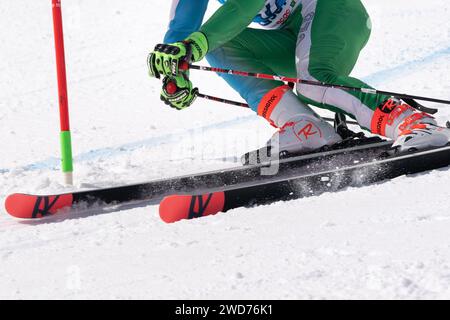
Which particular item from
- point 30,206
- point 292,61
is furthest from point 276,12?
point 30,206

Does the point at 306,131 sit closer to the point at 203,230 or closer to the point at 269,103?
the point at 269,103

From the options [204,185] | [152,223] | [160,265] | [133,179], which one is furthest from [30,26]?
[160,265]

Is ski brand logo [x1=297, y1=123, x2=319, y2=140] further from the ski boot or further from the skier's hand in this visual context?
the skier's hand

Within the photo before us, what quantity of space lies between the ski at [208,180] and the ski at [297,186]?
0.41m

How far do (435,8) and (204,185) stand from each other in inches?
237

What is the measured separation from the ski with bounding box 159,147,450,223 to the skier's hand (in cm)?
78

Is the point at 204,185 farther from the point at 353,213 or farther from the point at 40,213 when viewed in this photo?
the point at 353,213

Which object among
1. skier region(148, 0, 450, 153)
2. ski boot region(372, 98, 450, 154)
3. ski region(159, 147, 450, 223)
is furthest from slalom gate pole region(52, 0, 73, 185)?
ski boot region(372, 98, 450, 154)

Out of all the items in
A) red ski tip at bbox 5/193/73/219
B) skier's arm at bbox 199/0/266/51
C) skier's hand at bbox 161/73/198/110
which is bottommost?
red ski tip at bbox 5/193/73/219

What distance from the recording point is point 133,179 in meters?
3.74

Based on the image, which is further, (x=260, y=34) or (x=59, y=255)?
(x=260, y=34)

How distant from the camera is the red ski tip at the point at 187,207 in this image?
2484 mm

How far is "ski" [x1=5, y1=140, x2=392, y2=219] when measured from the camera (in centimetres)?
304

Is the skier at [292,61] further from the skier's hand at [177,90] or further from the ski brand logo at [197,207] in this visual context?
the ski brand logo at [197,207]
